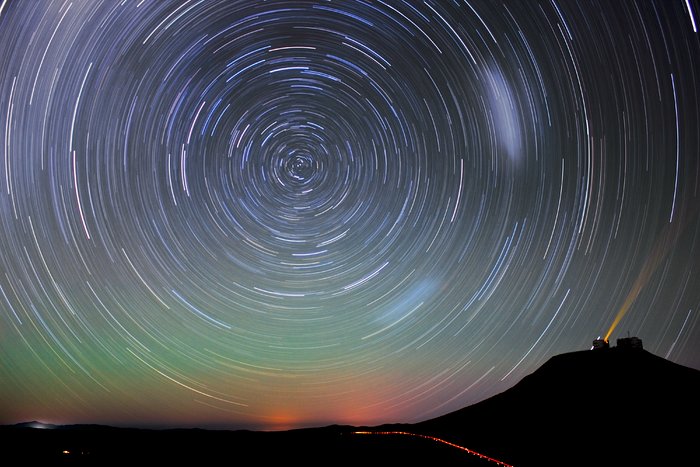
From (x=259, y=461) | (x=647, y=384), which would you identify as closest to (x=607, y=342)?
(x=647, y=384)

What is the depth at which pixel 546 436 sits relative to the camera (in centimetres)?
4547

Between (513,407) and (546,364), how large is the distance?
1052cm

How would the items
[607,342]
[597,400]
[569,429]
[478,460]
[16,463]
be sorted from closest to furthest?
1. [16,463]
2. [478,460]
3. [569,429]
4. [597,400]
5. [607,342]

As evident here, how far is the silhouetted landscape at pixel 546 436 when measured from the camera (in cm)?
3397

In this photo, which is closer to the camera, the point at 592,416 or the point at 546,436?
the point at 546,436

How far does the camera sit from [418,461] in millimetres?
29453

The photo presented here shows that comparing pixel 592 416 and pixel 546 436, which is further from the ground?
pixel 592 416

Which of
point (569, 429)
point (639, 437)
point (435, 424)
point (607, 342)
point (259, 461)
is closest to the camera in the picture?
point (259, 461)

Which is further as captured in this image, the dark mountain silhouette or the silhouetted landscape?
the dark mountain silhouette

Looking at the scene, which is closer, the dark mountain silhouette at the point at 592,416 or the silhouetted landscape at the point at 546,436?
the silhouetted landscape at the point at 546,436

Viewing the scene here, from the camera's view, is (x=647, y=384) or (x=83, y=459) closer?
(x=83, y=459)

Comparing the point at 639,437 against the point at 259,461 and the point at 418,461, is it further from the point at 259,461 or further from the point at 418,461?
the point at 259,461

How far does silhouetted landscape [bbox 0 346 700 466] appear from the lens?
34.0 meters

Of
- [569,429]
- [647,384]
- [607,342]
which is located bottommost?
[569,429]
